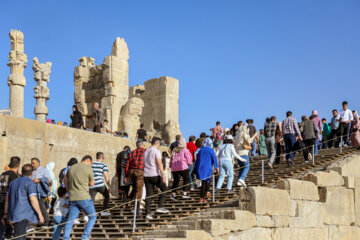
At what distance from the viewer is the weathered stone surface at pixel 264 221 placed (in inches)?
350

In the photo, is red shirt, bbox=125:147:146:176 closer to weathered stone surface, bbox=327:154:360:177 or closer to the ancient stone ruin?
weathered stone surface, bbox=327:154:360:177

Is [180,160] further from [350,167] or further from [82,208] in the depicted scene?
[350,167]

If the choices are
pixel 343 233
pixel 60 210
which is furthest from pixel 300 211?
pixel 60 210

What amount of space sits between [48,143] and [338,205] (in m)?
7.32

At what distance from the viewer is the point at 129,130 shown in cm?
1998

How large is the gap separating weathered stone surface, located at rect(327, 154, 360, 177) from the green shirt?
544cm

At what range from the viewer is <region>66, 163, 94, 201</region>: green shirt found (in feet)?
27.7

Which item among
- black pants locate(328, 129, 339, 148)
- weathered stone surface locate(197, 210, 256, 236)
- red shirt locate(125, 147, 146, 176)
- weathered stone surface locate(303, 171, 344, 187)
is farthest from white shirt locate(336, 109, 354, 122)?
weathered stone surface locate(197, 210, 256, 236)

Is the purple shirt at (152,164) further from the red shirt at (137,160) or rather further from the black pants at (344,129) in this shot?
the black pants at (344,129)

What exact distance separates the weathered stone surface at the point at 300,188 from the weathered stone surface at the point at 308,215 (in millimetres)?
110

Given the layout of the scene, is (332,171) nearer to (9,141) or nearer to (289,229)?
(289,229)

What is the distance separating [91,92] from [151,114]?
3.21 metres

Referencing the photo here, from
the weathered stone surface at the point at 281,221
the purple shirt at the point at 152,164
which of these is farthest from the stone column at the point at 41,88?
the weathered stone surface at the point at 281,221

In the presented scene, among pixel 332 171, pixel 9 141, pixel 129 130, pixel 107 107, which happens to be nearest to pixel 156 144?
pixel 332 171
